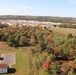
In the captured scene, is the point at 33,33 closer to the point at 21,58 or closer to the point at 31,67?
the point at 21,58

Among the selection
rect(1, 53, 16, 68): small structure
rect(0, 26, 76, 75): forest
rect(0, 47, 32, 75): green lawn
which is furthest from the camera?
rect(1, 53, 16, 68): small structure

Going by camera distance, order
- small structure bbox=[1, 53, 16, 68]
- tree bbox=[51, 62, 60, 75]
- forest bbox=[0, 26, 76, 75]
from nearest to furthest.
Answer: tree bbox=[51, 62, 60, 75]
forest bbox=[0, 26, 76, 75]
small structure bbox=[1, 53, 16, 68]

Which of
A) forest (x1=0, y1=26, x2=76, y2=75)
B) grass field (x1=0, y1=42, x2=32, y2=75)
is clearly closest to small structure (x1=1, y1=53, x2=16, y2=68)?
grass field (x1=0, y1=42, x2=32, y2=75)

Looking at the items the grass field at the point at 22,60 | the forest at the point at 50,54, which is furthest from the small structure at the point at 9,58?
the forest at the point at 50,54

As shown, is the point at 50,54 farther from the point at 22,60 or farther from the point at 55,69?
the point at 22,60

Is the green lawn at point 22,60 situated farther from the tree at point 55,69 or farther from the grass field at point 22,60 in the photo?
the tree at point 55,69

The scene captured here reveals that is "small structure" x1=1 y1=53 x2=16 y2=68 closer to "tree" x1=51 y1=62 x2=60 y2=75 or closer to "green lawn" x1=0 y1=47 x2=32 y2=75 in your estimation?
"green lawn" x1=0 y1=47 x2=32 y2=75

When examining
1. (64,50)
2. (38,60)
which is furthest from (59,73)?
(64,50)

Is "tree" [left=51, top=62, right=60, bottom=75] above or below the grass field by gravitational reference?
above
